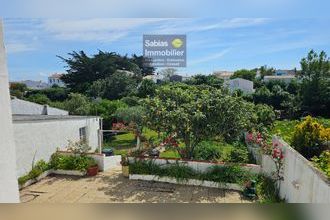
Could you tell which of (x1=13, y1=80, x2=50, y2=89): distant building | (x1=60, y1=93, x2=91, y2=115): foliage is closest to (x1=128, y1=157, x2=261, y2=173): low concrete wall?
(x1=60, y1=93, x2=91, y2=115): foliage

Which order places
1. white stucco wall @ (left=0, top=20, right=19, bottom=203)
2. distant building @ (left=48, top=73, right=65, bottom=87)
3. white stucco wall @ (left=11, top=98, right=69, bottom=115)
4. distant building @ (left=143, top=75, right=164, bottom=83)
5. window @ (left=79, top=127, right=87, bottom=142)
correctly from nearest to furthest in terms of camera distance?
white stucco wall @ (left=0, top=20, right=19, bottom=203)
distant building @ (left=143, top=75, right=164, bottom=83)
window @ (left=79, top=127, right=87, bottom=142)
white stucco wall @ (left=11, top=98, right=69, bottom=115)
distant building @ (left=48, top=73, right=65, bottom=87)

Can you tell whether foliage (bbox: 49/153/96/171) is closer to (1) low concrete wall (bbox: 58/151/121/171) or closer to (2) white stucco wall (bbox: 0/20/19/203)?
(1) low concrete wall (bbox: 58/151/121/171)

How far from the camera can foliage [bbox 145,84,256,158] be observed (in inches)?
311

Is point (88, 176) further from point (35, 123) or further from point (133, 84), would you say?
point (133, 84)

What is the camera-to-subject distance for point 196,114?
7.71 meters

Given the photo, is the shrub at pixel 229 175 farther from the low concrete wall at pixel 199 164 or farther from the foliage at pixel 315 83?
the foliage at pixel 315 83

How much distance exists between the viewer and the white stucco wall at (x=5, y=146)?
9.05ft

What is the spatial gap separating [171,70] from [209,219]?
7664mm

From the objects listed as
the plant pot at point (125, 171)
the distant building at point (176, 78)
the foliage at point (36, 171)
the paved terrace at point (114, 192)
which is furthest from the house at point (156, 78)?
the foliage at point (36, 171)

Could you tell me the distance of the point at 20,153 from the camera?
7188 millimetres

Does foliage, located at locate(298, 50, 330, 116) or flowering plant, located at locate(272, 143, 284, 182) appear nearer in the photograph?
flowering plant, located at locate(272, 143, 284, 182)

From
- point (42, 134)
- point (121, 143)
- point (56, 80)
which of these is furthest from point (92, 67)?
point (42, 134)

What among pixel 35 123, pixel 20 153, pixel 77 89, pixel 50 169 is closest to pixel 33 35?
pixel 35 123

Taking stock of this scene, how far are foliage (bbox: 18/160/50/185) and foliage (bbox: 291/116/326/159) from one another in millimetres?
5529
